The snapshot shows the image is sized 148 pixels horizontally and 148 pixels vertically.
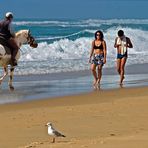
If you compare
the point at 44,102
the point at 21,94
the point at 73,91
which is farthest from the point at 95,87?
the point at 44,102

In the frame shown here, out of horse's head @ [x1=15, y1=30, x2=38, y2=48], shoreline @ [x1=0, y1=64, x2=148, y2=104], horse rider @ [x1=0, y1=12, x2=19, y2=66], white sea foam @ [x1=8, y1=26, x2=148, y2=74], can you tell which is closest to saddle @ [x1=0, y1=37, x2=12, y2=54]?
horse rider @ [x1=0, y1=12, x2=19, y2=66]

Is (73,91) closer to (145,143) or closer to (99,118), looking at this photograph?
(99,118)

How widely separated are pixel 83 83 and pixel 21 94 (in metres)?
2.74

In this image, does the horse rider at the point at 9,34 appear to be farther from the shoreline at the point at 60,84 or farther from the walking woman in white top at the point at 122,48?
the walking woman in white top at the point at 122,48

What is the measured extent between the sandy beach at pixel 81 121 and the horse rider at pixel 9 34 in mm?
3141

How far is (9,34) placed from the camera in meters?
15.4

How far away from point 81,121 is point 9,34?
6.58 metres

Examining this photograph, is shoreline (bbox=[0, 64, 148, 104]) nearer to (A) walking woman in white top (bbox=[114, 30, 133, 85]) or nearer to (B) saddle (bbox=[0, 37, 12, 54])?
(A) walking woman in white top (bbox=[114, 30, 133, 85])

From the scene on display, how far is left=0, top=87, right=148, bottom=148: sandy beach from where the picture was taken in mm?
7204

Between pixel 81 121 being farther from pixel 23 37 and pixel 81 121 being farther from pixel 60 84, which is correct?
pixel 23 37

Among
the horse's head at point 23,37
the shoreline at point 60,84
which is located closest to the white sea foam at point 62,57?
the shoreline at point 60,84

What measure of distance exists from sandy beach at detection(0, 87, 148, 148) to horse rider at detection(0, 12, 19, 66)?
124 inches

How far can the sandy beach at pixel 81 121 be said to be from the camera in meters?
7.20

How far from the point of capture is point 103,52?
15.0m
